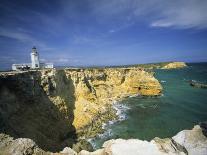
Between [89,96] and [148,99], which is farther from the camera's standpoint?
[148,99]

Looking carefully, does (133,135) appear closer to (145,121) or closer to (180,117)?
(145,121)

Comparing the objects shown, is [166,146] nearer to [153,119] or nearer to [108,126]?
[108,126]

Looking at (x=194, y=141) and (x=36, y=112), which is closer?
(x=194, y=141)

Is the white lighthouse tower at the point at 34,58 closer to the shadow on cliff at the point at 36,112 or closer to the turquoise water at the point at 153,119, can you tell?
the shadow on cliff at the point at 36,112

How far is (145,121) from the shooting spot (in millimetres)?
31719

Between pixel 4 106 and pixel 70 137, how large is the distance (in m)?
9.99

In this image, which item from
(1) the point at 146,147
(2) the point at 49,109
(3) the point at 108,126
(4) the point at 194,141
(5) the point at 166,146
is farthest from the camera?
(3) the point at 108,126

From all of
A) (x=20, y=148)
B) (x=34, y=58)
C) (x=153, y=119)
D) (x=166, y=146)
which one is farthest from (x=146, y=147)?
(x=34, y=58)

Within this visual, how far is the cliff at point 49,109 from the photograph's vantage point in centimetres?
1906

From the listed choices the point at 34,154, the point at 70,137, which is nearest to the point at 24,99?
the point at 70,137

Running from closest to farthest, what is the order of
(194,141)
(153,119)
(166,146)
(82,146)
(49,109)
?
(194,141), (166,146), (82,146), (49,109), (153,119)


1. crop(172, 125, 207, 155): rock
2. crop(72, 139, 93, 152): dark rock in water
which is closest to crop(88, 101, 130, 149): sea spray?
crop(72, 139, 93, 152): dark rock in water

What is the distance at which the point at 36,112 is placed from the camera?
22.0 meters

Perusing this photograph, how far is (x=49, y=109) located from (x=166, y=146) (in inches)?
669
